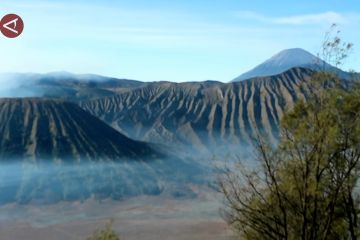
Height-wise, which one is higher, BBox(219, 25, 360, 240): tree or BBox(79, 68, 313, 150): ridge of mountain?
BBox(219, 25, 360, 240): tree

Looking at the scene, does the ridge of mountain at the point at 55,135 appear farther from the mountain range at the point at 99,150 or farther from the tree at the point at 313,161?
the tree at the point at 313,161

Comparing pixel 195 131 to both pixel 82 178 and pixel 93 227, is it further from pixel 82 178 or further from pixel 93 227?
pixel 93 227

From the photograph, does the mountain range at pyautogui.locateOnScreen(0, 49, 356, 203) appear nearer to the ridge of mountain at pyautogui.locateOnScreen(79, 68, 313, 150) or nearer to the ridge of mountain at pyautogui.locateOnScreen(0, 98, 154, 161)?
the ridge of mountain at pyautogui.locateOnScreen(0, 98, 154, 161)

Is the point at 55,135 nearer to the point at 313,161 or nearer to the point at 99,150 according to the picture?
the point at 99,150

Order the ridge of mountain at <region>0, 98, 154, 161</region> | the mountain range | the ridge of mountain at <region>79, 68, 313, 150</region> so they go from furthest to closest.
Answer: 1. the ridge of mountain at <region>79, 68, 313, 150</region>
2. the ridge of mountain at <region>0, 98, 154, 161</region>
3. the mountain range

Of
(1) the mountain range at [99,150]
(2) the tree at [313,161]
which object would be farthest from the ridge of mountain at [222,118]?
(2) the tree at [313,161]

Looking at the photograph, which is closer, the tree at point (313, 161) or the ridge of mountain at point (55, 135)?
the tree at point (313, 161)

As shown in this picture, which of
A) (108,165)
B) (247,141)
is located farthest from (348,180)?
(247,141)

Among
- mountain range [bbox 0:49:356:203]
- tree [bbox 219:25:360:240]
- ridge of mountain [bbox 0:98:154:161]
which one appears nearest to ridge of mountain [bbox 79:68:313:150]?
mountain range [bbox 0:49:356:203]
